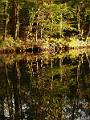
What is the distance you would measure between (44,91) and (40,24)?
38422mm

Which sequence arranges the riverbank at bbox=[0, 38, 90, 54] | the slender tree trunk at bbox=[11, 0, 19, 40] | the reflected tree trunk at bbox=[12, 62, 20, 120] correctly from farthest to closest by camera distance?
the slender tree trunk at bbox=[11, 0, 19, 40]
the riverbank at bbox=[0, 38, 90, 54]
the reflected tree trunk at bbox=[12, 62, 20, 120]

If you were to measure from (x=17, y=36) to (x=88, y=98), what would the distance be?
40547mm

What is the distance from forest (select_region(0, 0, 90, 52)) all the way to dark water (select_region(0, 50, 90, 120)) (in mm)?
16864

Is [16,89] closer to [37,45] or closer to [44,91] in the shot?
[44,91]

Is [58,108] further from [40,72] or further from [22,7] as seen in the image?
[22,7]

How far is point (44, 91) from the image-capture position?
27.9 meters

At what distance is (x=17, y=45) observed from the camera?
60.7 meters

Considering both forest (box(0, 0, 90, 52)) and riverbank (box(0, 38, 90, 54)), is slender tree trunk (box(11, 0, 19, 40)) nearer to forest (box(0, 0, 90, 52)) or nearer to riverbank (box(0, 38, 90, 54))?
forest (box(0, 0, 90, 52))

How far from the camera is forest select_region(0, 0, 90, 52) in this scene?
62.0 metres

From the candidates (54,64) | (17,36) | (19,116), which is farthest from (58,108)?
(17,36)

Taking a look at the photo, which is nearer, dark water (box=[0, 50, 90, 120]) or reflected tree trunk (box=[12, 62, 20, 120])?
dark water (box=[0, 50, 90, 120])

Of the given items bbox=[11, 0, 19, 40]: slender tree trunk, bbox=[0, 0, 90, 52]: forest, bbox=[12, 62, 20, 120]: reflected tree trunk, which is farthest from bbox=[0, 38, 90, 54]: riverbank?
bbox=[12, 62, 20, 120]: reflected tree trunk

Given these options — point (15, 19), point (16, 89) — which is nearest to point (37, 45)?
point (15, 19)

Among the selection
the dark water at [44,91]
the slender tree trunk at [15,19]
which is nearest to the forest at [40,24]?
the slender tree trunk at [15,19]
